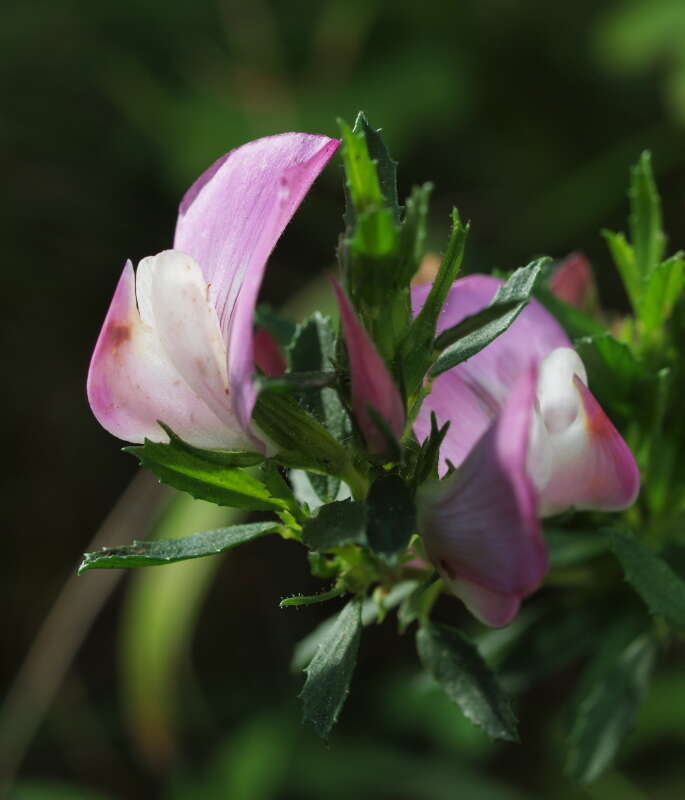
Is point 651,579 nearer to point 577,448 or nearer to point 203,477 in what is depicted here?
point 577,448

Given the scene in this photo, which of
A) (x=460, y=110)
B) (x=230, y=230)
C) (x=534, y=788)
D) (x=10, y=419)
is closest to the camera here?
(x=230, y=230)

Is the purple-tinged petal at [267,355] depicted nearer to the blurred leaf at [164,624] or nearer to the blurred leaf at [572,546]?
the blurred leaf at [572,546]

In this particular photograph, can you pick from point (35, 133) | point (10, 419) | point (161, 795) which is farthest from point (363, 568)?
point (35, 133)

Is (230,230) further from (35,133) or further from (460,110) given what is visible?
(35,133)

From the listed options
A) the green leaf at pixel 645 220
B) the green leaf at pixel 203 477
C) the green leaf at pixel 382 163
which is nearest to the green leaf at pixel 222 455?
the green leaf at pixel 203 477

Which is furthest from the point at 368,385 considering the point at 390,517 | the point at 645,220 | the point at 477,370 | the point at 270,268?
the point at 270,268

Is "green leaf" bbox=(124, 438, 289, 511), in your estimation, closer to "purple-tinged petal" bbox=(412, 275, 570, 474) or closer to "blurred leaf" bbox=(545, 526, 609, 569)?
"purple-tinged petal" bbox=(412, 275, 570, 474)

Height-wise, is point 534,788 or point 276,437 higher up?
point 276,437
